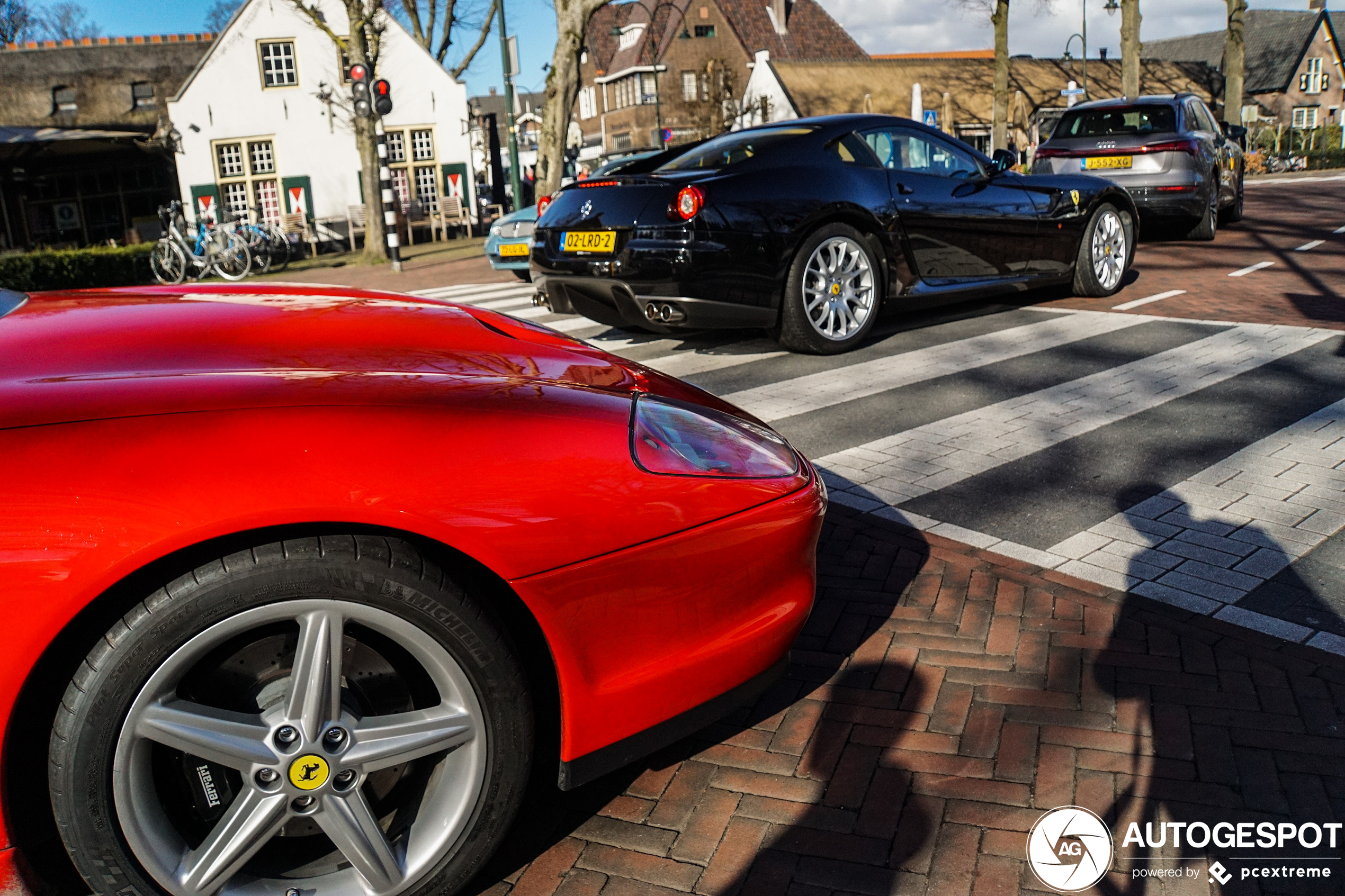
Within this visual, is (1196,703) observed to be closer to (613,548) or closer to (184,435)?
(613,548)

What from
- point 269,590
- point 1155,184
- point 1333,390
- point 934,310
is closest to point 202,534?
point 269,590

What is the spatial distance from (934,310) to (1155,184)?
16.2ft

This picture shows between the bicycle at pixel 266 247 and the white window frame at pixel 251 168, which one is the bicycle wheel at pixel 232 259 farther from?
the white window frame at pixel 251 168

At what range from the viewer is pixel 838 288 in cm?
659

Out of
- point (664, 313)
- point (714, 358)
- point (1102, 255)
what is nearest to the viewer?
point (664, 313)

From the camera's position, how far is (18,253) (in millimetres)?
17828

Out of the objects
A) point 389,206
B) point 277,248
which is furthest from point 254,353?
point 277,248

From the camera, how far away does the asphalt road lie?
3.42m

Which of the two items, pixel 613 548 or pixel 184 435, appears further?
pixel 613 548

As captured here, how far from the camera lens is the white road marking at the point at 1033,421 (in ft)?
14.4

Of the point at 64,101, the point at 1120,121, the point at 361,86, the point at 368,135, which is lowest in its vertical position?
the point at 1120,121

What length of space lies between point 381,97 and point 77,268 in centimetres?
673

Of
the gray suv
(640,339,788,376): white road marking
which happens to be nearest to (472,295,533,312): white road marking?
(640,339,788,376): white road marking

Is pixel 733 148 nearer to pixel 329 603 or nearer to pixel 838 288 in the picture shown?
pixel 838 288
